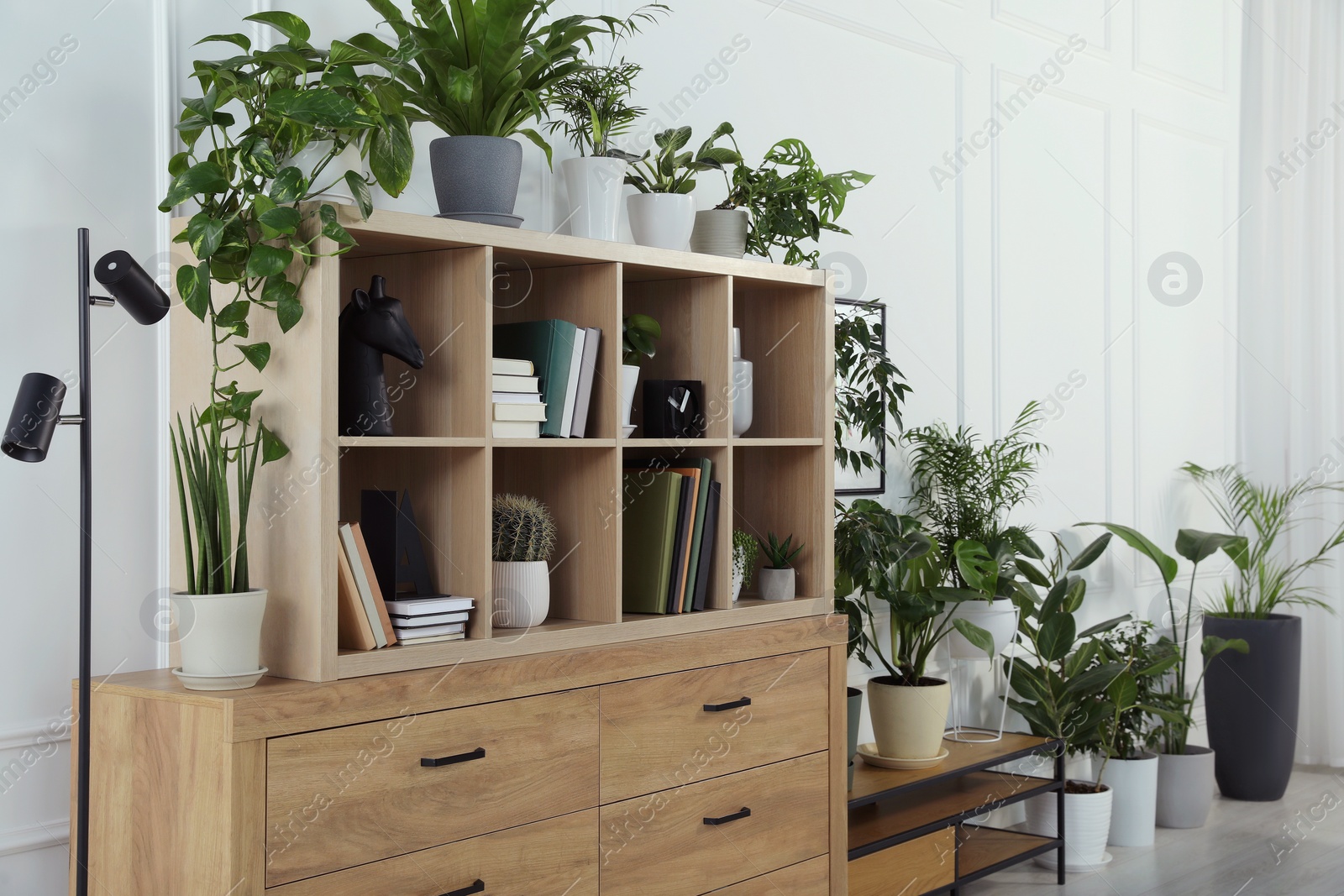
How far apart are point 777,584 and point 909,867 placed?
3.44ft

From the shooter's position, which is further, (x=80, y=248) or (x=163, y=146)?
(x=163, y=146)

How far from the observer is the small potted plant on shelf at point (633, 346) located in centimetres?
275

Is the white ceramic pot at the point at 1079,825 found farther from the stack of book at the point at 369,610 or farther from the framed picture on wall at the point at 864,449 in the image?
the stack of book at the point at 369,610

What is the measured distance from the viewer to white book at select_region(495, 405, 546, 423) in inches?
95.3

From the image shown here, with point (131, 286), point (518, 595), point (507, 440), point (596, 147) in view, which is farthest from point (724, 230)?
point (131, 286)

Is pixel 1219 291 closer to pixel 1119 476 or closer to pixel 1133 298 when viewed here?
pixel 1133 298

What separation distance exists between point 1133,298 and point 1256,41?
150cm

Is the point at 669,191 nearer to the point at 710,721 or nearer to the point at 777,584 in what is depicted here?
the point at 777,584

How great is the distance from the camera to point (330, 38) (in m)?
2.71

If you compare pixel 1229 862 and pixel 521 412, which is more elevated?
pixel 521 412

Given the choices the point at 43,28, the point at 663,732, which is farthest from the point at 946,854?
the point at 43,28

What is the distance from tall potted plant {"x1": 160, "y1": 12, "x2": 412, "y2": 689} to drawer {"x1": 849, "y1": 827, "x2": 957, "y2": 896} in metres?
1.94

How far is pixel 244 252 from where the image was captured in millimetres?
2109

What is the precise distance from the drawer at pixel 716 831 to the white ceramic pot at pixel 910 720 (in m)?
0.76
